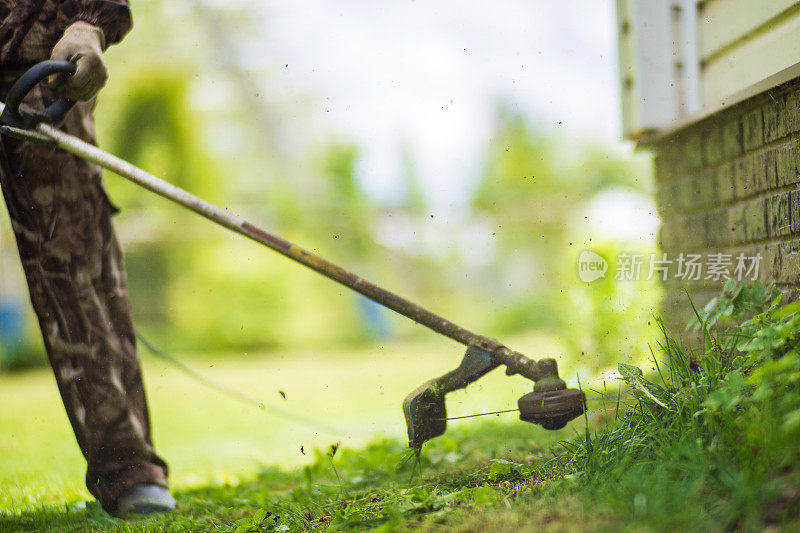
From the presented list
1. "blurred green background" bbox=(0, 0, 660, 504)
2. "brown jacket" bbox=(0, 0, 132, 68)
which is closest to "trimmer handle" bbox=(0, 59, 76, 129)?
"brown jacket" bbox=(0, 0, 132, 68)

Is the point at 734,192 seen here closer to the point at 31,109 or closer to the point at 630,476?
the point at 630,476

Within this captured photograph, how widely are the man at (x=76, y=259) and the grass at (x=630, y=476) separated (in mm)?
162

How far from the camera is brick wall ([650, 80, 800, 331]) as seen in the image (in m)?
2.10

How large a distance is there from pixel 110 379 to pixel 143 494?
379 millimetres

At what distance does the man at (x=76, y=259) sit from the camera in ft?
6.82

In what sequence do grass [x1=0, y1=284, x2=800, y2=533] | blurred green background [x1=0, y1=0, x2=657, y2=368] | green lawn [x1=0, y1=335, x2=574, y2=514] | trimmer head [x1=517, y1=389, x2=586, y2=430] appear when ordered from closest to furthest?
grass [x1=0, y1=284, x2=800, y2=533] → trimmer head [x1=517, y1=389, x2=586, y2=430] → green lawn [x1=0, y1=335, x2=574, y2=514] → blurred green background [x1=0, y1=0, x2=657, y2=368]

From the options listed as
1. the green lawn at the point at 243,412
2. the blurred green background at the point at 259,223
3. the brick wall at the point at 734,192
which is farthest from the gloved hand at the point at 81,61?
the blurred green background at the point at 259,223

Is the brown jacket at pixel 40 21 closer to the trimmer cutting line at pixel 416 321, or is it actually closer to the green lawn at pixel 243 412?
the trimmer cutting line at pixel 416 321

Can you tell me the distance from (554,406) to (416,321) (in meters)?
0.43

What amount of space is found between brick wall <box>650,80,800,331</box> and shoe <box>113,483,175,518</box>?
1.96 m

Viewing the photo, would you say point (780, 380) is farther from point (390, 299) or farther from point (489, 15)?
point (489, 15)

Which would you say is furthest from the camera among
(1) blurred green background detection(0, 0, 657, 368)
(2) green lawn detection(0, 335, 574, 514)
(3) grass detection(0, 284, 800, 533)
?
(1) blurred green background detection(0, 0, 657, 368)

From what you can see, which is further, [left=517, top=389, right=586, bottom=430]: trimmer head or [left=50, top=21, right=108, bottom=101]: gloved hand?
[left=50, top=21, right=108, bottom=101]: gloved hand

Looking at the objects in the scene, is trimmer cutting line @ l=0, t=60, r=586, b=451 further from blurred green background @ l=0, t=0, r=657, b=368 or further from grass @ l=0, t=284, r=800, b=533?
blurred green background @ l=0, t=0, r=657, b=368
